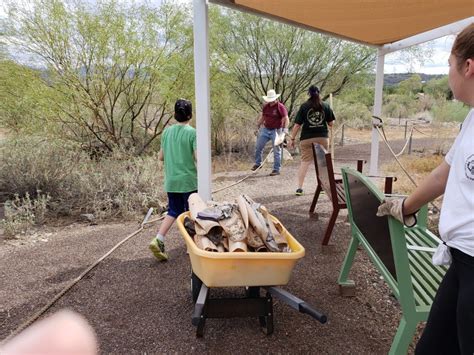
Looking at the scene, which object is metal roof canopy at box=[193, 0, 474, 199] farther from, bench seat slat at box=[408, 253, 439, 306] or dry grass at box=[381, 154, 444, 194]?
dry grass at box=[381, 154, 444, 194]

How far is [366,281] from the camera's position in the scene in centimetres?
321

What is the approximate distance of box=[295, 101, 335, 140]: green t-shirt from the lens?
5.44 m

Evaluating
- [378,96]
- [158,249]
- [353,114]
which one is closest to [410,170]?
[378,96]

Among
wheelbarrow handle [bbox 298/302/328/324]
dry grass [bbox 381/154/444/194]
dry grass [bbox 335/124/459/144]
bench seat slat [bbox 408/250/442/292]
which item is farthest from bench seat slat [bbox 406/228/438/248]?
dry grass [bbox 335/124/459/144]

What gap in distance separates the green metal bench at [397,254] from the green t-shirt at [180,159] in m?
1.45

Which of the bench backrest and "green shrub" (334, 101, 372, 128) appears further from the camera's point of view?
"green shrub" (334, 101, 372, 128)

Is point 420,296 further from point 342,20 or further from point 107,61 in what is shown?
point 107,61

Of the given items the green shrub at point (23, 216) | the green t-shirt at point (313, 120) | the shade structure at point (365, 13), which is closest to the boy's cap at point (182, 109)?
the shade structure at point (365, 13)

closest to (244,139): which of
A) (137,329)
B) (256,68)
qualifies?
(256,68)

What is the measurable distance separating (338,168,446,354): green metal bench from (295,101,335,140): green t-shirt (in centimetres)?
272

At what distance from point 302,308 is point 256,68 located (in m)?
11.0

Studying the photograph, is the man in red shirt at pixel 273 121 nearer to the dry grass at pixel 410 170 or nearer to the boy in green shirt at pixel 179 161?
the dry grass at pixel 410 170

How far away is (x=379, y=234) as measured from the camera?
2045 mm

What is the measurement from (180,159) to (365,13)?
2232 millimetres
